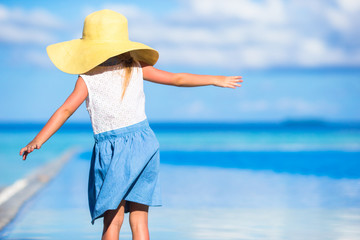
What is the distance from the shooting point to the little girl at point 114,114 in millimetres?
3641

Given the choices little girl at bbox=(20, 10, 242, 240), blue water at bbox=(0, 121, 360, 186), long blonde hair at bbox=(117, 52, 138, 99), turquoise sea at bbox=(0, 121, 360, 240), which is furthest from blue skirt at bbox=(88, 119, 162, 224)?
blue water at bbox=(0, 121, 360, 186)

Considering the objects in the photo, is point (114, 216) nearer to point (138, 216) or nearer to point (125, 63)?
point (138, 216)

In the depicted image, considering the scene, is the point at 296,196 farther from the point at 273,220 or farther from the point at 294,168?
the point at 294,168

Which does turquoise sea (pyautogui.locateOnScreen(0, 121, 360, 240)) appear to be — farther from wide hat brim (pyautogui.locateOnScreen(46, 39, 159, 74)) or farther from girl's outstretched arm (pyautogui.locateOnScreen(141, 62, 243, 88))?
wide hat brim (pyautogui.locateOnScreen(46, 39, 159, 74))

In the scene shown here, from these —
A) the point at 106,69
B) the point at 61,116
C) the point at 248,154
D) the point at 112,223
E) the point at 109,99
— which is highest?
the point at 248,154

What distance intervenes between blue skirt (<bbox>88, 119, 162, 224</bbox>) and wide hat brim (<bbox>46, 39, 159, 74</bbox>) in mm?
428

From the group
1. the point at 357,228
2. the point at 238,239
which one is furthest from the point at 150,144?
the point at 357,228

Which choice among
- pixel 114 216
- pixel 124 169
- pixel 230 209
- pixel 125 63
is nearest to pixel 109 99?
pixel 125 63

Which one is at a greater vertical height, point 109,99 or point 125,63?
point 125,63

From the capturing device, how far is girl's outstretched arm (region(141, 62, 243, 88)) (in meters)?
3.92

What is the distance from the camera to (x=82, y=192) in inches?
331

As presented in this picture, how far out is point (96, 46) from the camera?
3732mm

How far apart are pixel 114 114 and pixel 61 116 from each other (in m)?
0.33

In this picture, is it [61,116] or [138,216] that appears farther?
[138,216]
